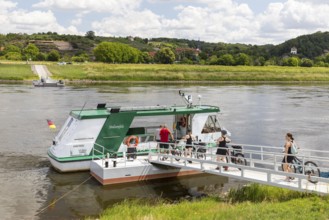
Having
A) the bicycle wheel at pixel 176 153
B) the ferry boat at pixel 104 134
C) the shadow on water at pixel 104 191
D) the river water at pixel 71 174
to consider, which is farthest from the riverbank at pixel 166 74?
the shadow on water at pixel 104 191

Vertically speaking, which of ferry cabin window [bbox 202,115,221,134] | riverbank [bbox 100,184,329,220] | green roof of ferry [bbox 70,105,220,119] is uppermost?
green roof of ferry [bbox 70,105,220,119]

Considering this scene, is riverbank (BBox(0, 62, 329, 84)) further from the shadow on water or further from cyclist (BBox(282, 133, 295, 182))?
cyclist (BBox(282, 133, 295, 182))

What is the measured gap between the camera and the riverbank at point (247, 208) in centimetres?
1246

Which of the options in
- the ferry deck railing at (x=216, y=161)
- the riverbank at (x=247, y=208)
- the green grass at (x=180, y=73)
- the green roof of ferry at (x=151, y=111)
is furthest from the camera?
the green grass at (x=180, y=73)

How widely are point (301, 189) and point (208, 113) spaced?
28.9 feet

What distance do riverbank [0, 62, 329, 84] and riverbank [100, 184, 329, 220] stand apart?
85078 millimetres

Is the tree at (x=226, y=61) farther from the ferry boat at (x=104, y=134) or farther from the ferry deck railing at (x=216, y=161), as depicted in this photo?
the ferry deck railing at (x=216, y=161)

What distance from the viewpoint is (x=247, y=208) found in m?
13.4

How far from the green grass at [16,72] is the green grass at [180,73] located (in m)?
5.94

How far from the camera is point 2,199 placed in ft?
59.4

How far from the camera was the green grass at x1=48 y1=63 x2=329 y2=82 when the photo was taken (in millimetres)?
107875

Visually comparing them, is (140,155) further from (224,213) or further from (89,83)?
(89,83)

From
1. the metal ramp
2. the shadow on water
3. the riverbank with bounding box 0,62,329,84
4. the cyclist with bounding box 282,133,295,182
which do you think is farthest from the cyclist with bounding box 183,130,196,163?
the riverbank with bounding box 0,62,329,84

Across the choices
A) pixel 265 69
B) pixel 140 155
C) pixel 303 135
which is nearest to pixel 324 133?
pixel 303 135
